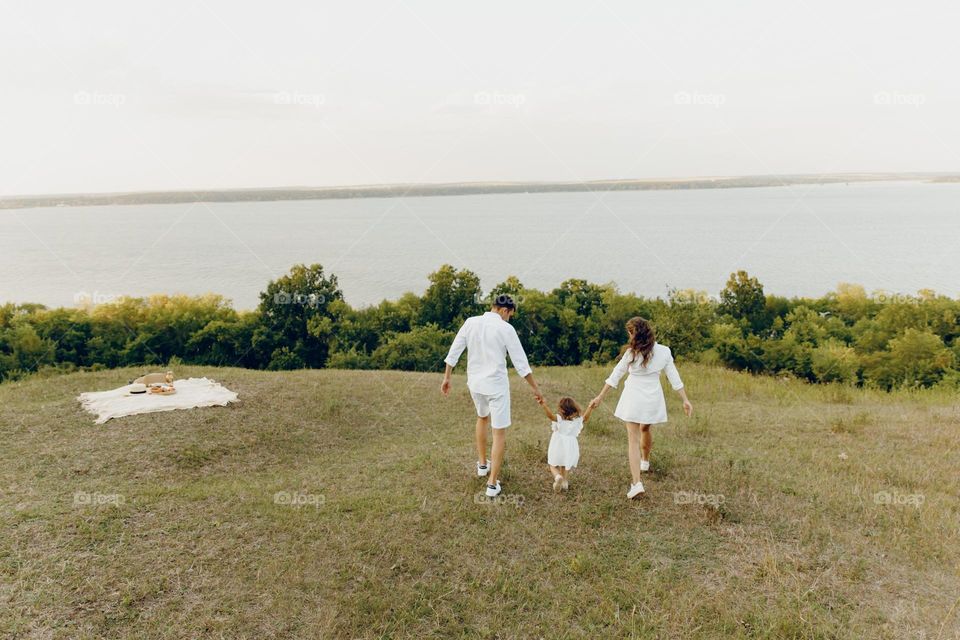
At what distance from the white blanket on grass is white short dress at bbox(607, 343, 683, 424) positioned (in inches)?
353

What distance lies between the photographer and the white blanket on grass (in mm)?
11898

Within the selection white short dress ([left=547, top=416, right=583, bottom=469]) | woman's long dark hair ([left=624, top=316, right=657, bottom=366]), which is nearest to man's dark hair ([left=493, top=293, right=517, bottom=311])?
woman's long dark hair ([left=624, top=316, right=657, bottom=366])

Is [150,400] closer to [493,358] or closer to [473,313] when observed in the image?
[493,358]

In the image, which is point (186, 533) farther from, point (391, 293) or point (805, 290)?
point (805, 290)

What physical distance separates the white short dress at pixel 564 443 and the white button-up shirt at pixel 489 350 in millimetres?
1165

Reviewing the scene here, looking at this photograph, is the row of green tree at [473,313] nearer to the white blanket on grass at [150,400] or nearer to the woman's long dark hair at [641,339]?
the white blanket on grass at [150,400]

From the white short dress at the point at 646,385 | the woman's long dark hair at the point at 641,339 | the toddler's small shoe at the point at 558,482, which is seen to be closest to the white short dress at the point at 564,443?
the toddler's small shoe at the point at 558,482

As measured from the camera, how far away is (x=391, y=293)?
5194 cm

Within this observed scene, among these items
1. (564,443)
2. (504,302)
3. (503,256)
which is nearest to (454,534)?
(564,443)

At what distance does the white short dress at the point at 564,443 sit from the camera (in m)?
8.41

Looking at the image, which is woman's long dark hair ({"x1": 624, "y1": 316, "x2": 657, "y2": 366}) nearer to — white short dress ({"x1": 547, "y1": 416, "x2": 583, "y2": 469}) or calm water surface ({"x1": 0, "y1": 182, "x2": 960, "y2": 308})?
white short dress ({"x1": 547, "y1": 416, "x2": 583, "y2": 469})

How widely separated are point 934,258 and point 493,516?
68885 mm

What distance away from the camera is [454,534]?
7.44m

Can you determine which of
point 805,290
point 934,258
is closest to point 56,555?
point 805,290
